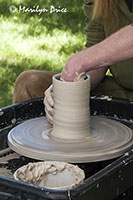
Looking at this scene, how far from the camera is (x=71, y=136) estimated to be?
159cm

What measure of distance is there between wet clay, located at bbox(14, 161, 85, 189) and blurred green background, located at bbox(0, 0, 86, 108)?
2.12 m

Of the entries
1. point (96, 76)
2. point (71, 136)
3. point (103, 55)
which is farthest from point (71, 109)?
point (96, 76)

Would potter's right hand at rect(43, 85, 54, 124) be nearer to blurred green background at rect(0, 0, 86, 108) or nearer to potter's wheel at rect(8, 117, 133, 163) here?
potter's wheel at rect(8, 117, 133, 163)

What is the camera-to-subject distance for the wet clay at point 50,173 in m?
1.34

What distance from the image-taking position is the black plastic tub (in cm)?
112

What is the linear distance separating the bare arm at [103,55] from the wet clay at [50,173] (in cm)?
35

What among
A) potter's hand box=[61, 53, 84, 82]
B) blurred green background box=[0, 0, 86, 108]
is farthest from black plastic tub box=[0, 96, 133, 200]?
blurred green background box=[0, 0, 86, 108]

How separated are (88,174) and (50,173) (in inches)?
6.8

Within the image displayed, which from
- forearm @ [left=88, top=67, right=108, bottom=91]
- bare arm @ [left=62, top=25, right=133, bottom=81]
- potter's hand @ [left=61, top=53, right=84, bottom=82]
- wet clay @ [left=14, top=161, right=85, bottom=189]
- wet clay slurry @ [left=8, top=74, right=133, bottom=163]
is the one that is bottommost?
wet clay @ [left=14, top=161, right=85, bottom=189]

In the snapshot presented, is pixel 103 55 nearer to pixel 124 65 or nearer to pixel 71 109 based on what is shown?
pixel 71 109

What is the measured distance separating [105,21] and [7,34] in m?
2.21

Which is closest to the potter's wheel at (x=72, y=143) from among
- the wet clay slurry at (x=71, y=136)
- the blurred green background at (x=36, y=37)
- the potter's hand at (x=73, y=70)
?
the wet clay slurry at (x=71, y=136)

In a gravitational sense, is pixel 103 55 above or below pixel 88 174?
above

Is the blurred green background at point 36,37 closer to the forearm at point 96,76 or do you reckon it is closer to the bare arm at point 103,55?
the forearm at point 96,76
